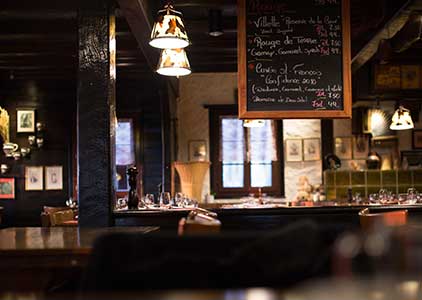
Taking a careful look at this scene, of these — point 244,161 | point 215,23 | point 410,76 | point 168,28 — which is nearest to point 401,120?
point 410,76

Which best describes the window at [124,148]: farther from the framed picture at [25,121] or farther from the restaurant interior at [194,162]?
the framed picture at [25,121]

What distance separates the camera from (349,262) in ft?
4.18

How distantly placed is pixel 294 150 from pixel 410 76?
3.11 metres

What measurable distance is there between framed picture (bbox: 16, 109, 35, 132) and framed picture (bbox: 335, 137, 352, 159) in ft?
19.4

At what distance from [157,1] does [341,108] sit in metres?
2.01

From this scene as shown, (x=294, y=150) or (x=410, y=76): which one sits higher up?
(x=410, y=76)

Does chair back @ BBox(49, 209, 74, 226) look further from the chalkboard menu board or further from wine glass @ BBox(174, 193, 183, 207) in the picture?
the chalkboard menu board

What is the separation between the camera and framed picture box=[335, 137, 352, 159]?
483 inches

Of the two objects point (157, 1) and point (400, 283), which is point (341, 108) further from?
point (400, 283)

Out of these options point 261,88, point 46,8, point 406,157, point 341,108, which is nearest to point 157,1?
→ point 46,8

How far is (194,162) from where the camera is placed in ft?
30.6

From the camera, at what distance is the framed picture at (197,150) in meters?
12.2

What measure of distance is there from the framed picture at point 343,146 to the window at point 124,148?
4049mm

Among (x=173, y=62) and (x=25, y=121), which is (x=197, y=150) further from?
(x=173, y=62)
